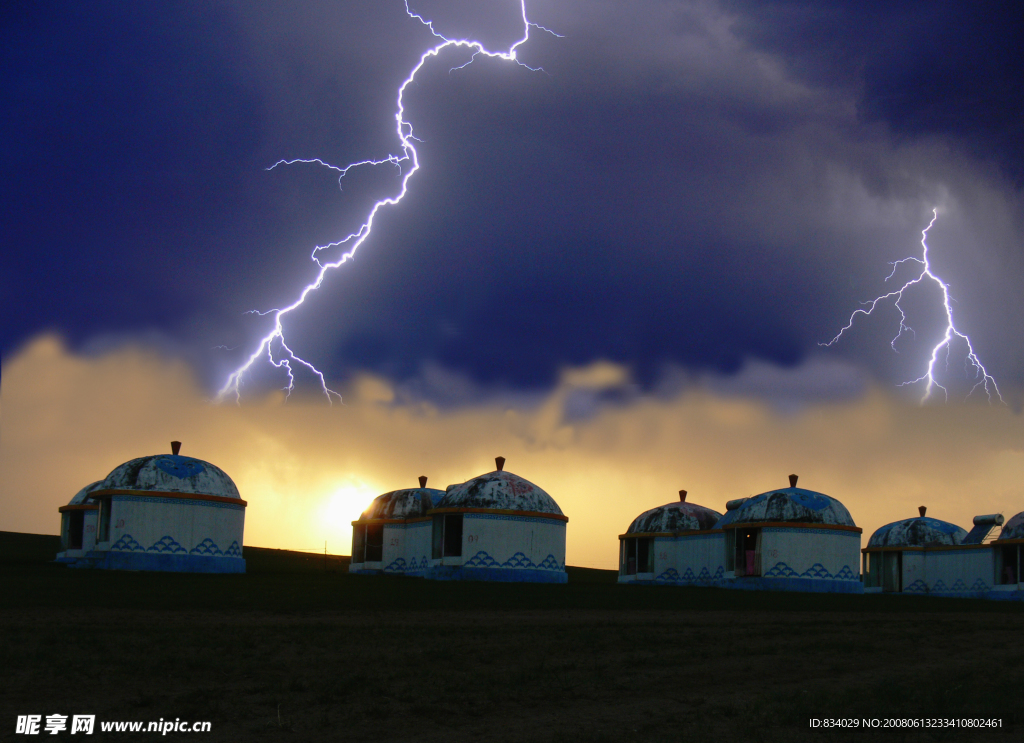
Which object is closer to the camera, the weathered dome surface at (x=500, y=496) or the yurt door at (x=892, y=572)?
the weathered dome surface at (x=500, y=496)

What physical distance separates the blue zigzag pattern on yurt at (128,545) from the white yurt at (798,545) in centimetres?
2474

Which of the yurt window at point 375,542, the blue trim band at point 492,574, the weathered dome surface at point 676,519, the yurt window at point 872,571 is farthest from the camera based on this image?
the yurt window at point 872,571

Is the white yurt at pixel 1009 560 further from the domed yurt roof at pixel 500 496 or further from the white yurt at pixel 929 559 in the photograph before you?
the domed yurt roof at pixel 500 496

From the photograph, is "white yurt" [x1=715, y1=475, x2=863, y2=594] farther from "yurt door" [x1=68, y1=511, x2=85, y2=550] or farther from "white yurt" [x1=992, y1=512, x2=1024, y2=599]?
"yurt door" [x1=68, y1=511, x2=85, y2=550]

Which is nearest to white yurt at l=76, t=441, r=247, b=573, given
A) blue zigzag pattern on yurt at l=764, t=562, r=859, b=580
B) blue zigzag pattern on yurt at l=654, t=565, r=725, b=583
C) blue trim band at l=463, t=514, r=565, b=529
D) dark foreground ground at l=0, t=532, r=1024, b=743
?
blue trim band at l=463, t=514, r=565, b=529

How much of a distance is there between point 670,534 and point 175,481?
24.6 meters

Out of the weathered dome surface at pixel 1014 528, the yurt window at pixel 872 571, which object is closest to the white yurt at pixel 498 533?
the weathered dome surface at pixel 1014 528

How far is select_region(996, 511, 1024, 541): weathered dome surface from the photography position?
43.4 m

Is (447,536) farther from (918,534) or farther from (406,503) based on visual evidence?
(918,534)

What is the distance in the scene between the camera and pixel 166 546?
3803cm

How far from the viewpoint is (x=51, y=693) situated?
1263 cm

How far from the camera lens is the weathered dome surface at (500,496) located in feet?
132

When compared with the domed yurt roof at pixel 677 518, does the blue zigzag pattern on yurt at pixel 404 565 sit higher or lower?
lower

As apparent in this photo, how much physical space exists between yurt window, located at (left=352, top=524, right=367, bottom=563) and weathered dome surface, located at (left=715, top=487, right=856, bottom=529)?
18910 millimetres
